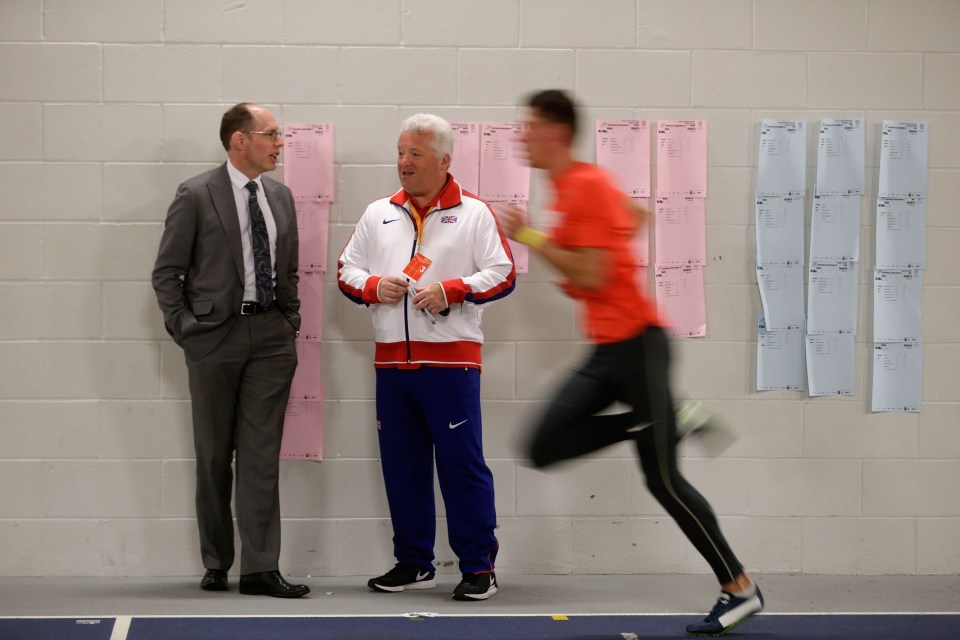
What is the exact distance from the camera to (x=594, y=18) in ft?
14.4

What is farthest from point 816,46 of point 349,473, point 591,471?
point 349,473

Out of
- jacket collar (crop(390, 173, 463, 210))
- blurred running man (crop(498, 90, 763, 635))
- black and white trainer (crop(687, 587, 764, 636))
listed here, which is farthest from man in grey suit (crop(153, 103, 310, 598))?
black and white trainer (crop(687, 587, 764, 636))

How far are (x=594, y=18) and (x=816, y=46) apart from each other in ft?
2.90

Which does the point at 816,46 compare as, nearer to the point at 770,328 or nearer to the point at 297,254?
the point at 770,328

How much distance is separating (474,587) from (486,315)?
106 centimetres

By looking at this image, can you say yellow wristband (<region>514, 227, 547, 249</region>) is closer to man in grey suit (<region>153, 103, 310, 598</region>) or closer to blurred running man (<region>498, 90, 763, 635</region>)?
blurred running man (<region>498, 90, 763, 635</region>)

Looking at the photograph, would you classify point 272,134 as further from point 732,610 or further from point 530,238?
point 732,610

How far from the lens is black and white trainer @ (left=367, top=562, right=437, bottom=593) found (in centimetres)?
411

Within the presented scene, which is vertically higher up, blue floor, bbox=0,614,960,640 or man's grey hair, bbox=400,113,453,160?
man's grey hair, bbox=400,113,453,160

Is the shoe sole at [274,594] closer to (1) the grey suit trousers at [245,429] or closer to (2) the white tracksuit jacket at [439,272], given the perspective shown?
(1) the grey suit trousers at [245,429]

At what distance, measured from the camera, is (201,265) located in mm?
4000

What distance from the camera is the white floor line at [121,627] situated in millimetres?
3424

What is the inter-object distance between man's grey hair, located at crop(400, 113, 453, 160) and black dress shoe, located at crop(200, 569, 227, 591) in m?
1.71

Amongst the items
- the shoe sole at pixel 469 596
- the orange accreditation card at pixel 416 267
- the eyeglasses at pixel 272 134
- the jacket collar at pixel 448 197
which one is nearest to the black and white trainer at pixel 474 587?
the shoe sole at pixel 469 596
